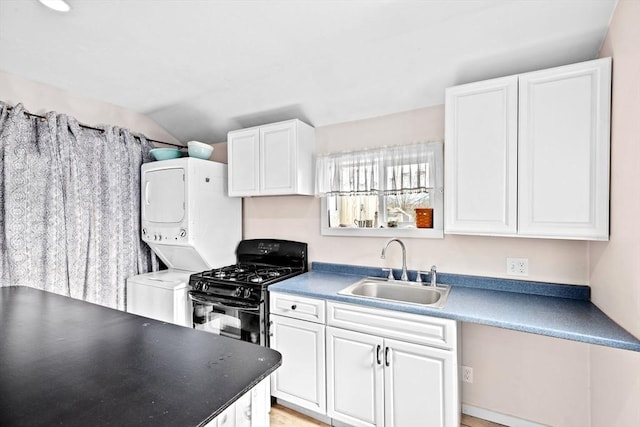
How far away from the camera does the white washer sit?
2.55 meters

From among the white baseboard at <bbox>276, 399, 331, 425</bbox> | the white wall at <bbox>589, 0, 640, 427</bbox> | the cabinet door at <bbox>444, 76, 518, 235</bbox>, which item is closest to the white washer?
the white baseboard at <bbox>276, 399, 331, 425</bbox>

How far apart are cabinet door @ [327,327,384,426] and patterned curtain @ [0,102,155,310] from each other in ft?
6.73

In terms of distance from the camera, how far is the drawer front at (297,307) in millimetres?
2061

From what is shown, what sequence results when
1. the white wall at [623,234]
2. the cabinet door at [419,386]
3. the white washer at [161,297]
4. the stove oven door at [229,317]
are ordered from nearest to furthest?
the white wall at [623,234] → the cabinet door at [419,386] → the stove oven door at [229,317] → the white washer at [161,297]

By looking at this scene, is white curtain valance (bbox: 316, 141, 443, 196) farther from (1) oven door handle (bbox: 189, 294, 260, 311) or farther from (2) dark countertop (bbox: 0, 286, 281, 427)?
(2) dark countertop (bbox: 0, 286, 281, 427)

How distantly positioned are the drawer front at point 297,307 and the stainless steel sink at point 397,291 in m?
0.19

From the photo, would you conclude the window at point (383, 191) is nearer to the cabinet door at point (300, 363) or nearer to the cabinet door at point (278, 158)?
the cabinet door at point (278, 158)

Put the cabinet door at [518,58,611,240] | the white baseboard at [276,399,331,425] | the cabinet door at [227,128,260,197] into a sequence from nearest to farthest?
the cabinet door at [518,58,611,240]
the white baseboard at [276,399,331,425]
the cabinet door at [227,128,260,197]

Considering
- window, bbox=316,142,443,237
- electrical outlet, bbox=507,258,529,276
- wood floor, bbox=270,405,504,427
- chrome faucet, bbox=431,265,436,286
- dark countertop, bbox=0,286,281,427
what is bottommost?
wood floor, bbox=270,405,504,427

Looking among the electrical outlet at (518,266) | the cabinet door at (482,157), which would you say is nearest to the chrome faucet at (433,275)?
the cabinet door at (482,157)

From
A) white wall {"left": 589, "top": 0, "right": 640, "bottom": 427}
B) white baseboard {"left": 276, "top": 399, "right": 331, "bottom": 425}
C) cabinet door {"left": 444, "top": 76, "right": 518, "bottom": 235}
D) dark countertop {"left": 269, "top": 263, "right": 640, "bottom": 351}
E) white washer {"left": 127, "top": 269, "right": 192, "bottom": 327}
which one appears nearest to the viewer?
white wall {"left": 589, "top": 0, "right": 640, "bottom": 427}

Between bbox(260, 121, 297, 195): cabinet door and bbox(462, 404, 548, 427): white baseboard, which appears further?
bbox(260, 121, 297, 195): cabinet door

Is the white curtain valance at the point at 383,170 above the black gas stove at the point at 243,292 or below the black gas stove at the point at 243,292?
above

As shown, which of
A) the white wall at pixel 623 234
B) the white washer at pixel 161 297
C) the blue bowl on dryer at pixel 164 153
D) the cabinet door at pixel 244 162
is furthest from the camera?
the blue bowl on dryer at pixel 164 153
